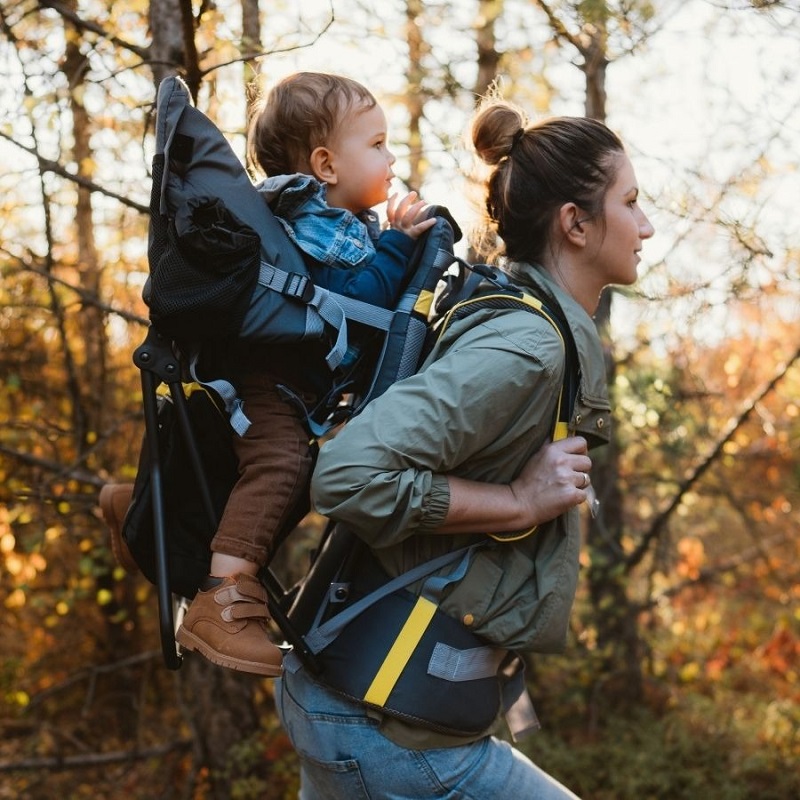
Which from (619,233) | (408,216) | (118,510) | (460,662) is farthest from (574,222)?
(118,510)

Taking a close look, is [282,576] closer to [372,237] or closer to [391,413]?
[372,237]

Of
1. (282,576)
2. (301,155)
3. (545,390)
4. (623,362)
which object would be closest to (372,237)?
(301,155)

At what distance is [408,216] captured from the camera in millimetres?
2180

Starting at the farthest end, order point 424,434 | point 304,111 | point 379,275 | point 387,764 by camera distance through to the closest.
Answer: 1. point 304,111
2. point 379,275
3. point 387,764
4. point 424,434

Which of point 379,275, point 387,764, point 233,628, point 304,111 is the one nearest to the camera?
point 387,764

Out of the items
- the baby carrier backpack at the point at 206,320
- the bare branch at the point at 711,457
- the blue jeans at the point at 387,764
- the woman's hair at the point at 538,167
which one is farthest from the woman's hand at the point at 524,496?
the bare branch at the point at 711,457

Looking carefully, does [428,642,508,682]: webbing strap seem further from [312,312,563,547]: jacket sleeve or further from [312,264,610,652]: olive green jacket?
[312,312,563,547]: jacket sleeve

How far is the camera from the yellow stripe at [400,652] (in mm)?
1819

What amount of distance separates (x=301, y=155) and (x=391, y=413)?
87 centimetres

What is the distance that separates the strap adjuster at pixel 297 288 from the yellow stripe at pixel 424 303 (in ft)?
0.73

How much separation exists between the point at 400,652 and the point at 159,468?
0.62 meters

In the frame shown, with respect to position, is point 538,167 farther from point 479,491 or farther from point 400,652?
point 400,652

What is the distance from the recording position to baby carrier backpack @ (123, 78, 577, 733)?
6.07ft

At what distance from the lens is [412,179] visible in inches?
179
